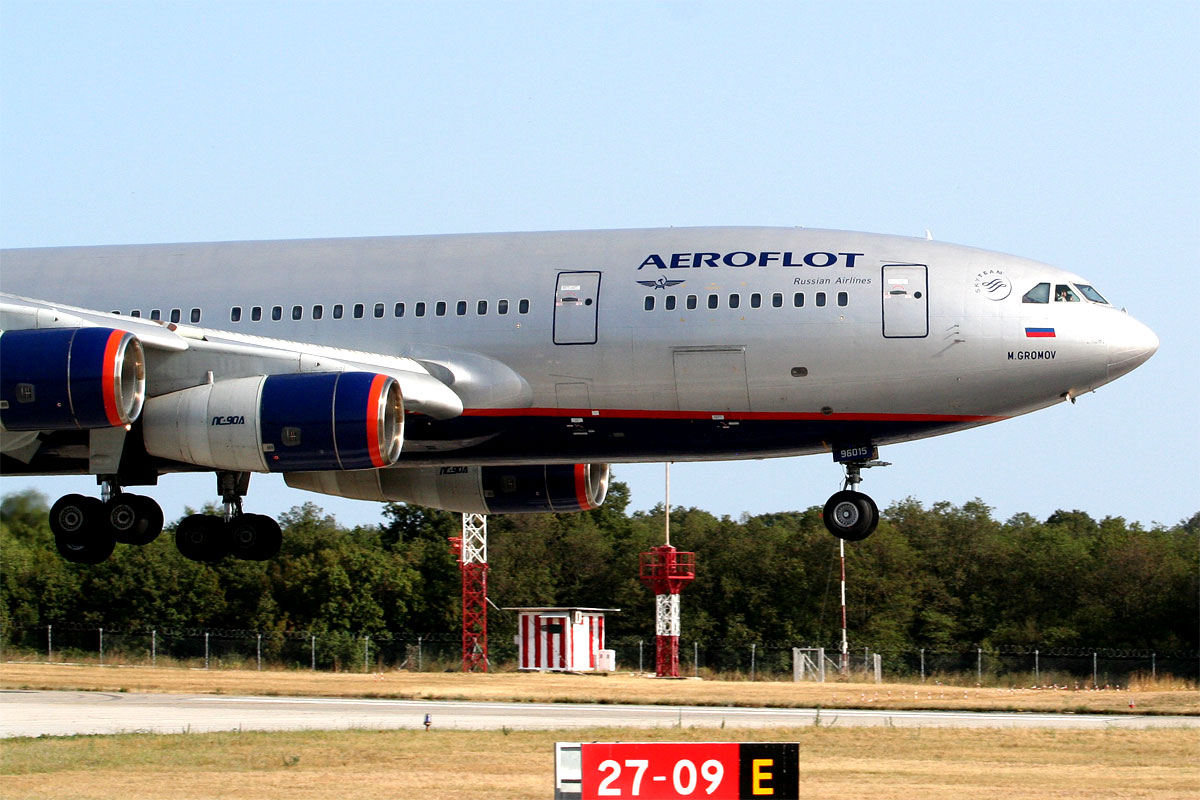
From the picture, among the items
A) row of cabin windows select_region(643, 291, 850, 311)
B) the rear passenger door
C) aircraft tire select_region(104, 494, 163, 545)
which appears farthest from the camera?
aircraft tire select_region(104, 494, 163, 545)

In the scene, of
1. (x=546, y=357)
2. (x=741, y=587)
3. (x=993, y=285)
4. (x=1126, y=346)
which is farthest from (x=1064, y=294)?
(x=741, y=587)

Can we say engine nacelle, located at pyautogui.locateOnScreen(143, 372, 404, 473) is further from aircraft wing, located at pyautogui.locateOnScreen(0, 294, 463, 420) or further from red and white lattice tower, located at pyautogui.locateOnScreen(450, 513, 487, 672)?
red and white lattice tower, located at pyautogui.locateOnScreen(450, 513, 487, 672)

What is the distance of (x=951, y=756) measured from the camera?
94.4 feet

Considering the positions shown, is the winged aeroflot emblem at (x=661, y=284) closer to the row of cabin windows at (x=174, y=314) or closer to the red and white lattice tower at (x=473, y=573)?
the row of cabin windows at (x=174, y=314)

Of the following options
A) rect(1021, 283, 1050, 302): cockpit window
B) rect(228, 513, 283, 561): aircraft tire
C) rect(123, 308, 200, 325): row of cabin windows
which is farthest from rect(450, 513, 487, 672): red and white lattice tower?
rect(1021, 283, 1050, 302): cockpit window

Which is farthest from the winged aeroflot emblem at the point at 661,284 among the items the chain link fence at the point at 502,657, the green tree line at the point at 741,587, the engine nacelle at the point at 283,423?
the green tree line at the point at 741,587

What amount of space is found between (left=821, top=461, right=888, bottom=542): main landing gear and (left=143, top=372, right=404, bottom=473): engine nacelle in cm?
781

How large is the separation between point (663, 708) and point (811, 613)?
3621 centimetres

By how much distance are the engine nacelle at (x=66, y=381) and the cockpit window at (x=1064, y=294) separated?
611 inches

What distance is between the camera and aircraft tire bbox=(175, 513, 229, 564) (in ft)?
110

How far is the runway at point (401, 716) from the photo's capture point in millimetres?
34344

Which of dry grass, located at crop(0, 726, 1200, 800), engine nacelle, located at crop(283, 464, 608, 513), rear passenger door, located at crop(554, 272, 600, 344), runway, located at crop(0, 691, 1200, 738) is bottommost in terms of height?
runway, located at crop(0, 691, 1200, 738)

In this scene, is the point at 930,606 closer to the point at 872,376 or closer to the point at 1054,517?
the point at 1054,517

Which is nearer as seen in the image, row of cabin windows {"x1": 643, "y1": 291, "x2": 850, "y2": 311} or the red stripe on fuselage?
row of cabin windows {"x1": 643, "y1": 291, "x2": 850, "y2": 311}
